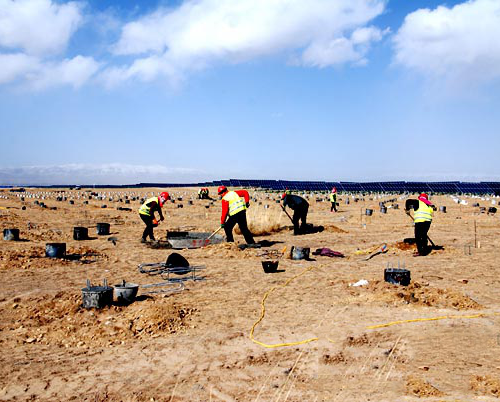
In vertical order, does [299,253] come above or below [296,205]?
below

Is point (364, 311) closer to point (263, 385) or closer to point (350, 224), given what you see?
point (263, 385)

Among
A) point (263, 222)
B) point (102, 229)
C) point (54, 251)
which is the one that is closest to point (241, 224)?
point (263, 222)

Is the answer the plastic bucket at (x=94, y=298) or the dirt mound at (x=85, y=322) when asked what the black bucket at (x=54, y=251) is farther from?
the plastic bucket at (x=94, y=298)

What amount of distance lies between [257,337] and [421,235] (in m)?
7.74

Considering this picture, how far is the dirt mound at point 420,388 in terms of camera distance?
4520mm

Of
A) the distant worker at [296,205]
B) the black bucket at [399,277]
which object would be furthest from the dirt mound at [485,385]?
the distant worker at [296,205]

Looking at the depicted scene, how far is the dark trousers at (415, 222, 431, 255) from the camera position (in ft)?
39.9

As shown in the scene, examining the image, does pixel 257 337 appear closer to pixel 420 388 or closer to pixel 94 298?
pixel 420 388

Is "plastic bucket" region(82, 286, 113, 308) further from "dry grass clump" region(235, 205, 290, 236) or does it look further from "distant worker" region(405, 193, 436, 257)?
"dry grass clump" region(235, 205, 290, 236)

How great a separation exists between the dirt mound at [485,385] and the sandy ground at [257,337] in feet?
0.04

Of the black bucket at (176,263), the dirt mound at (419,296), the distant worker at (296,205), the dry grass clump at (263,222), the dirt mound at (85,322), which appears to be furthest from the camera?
the dry grass clump at (263,222)

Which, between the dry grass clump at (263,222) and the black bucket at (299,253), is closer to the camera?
the black bucket at (299,253)

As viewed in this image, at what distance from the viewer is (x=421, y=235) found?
12352 mm

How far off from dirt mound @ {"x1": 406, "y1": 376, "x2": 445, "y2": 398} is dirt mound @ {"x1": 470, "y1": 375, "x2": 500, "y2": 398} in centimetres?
41
